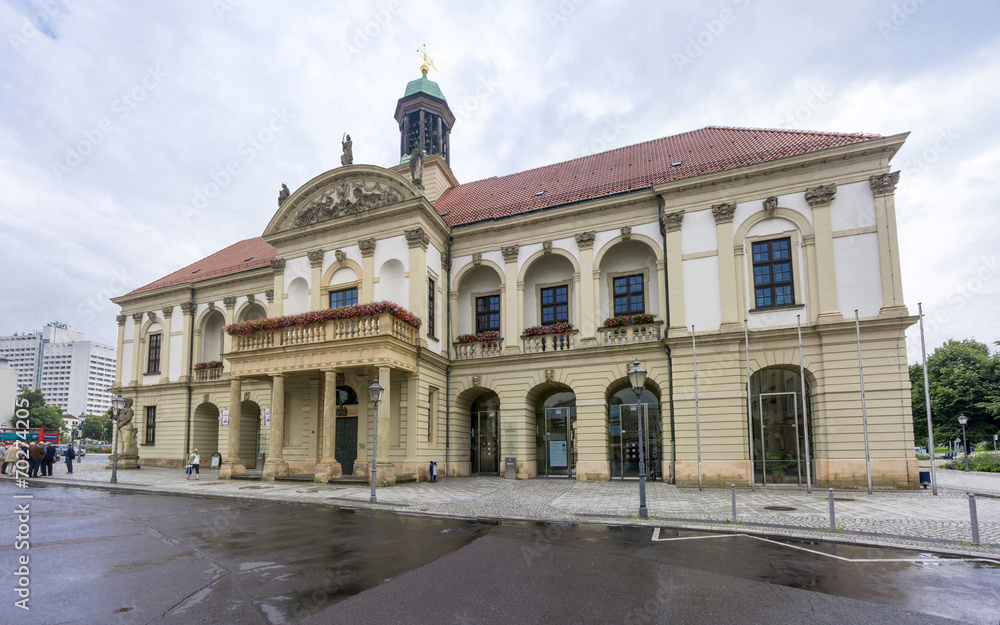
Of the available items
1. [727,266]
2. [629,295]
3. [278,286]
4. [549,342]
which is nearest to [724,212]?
[727,266]

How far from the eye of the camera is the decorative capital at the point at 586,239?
78.2 feet

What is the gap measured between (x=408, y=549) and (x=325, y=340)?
45.6 ft

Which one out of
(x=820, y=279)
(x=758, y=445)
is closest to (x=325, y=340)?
(x=758, y=445)

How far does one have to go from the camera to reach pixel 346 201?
83.7 ft

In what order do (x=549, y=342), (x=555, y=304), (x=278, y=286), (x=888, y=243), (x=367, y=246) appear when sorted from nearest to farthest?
(x=888, y=243) < (x=549, y=342) < (x=367, y=246) < (x=555, y=304) < (x=278, y=286)

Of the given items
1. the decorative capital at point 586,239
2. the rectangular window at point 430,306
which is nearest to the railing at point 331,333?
the rectangular window at point 430,306

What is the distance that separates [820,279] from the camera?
19.7 meters

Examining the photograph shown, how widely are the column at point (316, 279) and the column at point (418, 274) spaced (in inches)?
188

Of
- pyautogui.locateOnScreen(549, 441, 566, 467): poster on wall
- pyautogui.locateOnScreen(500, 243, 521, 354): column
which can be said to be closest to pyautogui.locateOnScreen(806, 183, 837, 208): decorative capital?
pyautogui.locateOnScreen(500, 243, 521, 354): column

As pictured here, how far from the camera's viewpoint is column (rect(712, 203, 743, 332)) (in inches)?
814

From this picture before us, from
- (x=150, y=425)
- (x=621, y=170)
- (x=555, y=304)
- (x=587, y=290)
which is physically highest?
(x=621, y=170)

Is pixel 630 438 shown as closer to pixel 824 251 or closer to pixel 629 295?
pixel 629 295

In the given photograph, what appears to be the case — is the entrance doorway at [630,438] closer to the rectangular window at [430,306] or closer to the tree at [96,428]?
the rectangular window at [430,306]

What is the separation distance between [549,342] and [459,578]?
16787 millimetres
